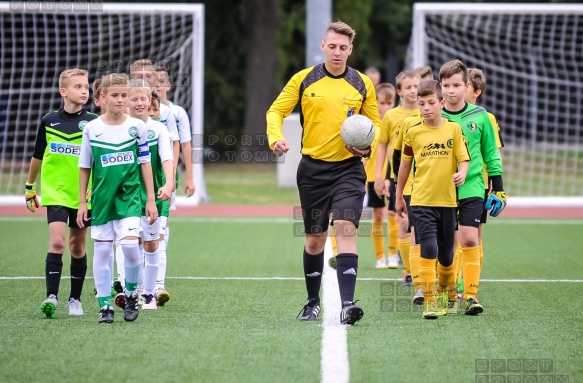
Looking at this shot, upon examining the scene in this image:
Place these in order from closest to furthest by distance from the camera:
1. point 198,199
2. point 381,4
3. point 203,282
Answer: point 203,282 < point 198,199 < point 381,4

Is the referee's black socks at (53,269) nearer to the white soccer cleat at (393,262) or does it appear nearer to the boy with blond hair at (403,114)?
the boy with blond hair at (403,114)

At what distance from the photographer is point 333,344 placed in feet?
20.2

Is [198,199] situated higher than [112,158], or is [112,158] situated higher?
[112,158]

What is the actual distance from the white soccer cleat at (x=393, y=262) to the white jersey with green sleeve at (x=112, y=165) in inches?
167

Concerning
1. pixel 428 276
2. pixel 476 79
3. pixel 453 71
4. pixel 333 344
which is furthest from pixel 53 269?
pixel 476 79

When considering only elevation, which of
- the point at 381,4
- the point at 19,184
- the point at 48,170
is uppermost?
the point at 381,4

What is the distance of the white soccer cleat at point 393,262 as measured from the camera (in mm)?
10611

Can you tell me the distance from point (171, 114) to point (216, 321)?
2.15 meters

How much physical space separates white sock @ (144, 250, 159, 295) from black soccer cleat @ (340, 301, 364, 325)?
1.59 m

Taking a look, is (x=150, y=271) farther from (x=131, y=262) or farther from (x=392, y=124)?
(x=392, y=124)

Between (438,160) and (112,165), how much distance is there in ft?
7.87

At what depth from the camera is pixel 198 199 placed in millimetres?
18000

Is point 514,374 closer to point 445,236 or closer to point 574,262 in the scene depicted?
point 445,236

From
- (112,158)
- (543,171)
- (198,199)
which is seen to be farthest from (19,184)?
(112,158)
